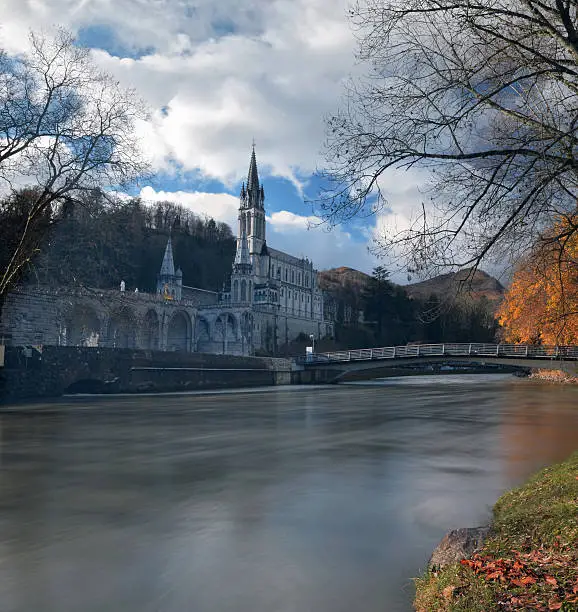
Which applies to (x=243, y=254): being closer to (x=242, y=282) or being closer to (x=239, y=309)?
(x=242, y=282)

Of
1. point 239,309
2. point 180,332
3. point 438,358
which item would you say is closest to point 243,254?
point 239,309

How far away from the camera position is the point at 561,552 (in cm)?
492

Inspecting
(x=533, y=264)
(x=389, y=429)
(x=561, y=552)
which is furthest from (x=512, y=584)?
(x=389, y=429)

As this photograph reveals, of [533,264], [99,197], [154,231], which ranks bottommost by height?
[533,264]

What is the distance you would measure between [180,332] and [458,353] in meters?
49.9

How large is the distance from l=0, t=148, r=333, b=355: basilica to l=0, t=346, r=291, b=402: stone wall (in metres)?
4.55

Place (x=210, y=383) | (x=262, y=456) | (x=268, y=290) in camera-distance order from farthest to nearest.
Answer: (x=268, y=290), (x=210, y=383), (x=262, y=456)

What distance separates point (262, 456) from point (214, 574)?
8.45 metres

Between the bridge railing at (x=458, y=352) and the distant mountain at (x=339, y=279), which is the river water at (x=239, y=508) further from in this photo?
the distant mountain at (x=339, y=279)

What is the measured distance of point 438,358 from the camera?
178ft

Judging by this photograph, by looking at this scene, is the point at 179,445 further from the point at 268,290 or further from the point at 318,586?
the point at 268,290

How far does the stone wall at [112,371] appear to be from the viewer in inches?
1264

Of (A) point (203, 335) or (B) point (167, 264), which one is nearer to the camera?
(A) point (203, 335)

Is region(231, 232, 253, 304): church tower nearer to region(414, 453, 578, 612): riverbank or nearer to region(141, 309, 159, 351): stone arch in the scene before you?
region(141, 309, 159, 351): stone arch
